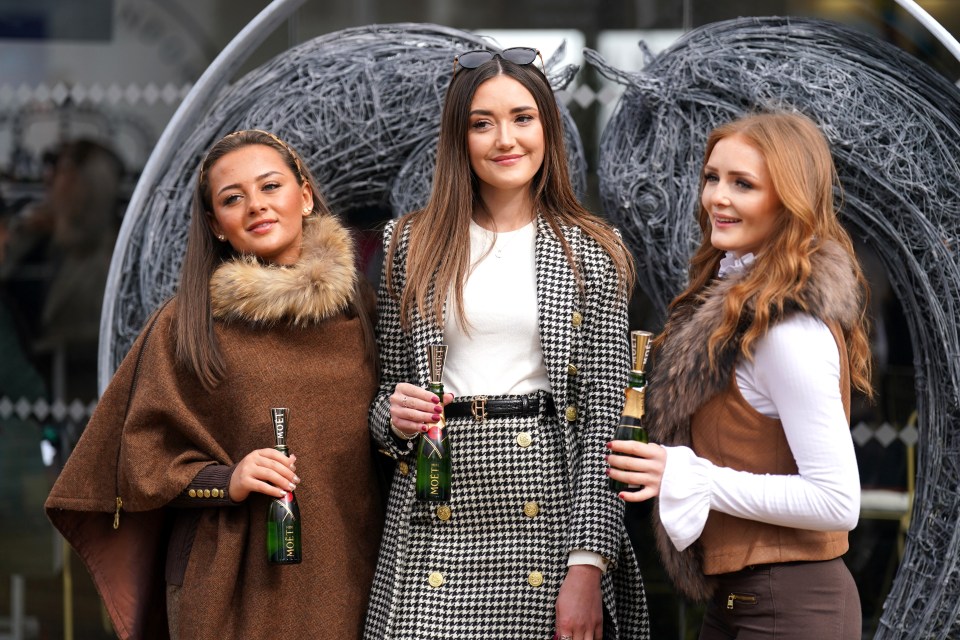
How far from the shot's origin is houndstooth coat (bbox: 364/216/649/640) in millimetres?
2606

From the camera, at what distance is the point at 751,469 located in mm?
2334

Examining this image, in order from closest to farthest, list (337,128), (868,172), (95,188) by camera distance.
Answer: (868,172) → (337,128) → (95,188)

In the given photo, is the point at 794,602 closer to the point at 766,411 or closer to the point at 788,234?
the point at 766,411

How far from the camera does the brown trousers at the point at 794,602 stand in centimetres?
226

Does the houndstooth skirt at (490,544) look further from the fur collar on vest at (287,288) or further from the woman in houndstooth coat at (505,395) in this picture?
the fur collar on vest at (287,288)

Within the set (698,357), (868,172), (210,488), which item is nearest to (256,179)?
(210,488)

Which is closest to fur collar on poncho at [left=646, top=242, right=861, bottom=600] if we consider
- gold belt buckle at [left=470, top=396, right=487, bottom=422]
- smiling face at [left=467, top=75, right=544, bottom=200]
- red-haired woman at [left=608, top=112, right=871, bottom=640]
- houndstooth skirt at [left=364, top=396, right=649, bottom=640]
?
red-haired woman at [left=608, top=112, right=871, bottom=640]

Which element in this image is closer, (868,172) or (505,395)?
(505,395)

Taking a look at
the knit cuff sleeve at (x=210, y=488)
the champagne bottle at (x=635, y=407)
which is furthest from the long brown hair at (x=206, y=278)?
the champagne bottle at (x=635, y=407)

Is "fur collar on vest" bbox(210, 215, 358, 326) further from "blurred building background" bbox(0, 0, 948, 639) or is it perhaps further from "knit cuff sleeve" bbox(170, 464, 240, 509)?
"blurred building background" bbox(0, 0, 948, 639)

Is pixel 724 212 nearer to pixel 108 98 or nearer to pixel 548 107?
pixel 548 107

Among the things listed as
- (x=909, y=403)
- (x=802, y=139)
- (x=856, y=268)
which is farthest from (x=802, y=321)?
(x=909, y=403)

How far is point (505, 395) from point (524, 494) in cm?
25

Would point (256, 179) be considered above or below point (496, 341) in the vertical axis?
above
